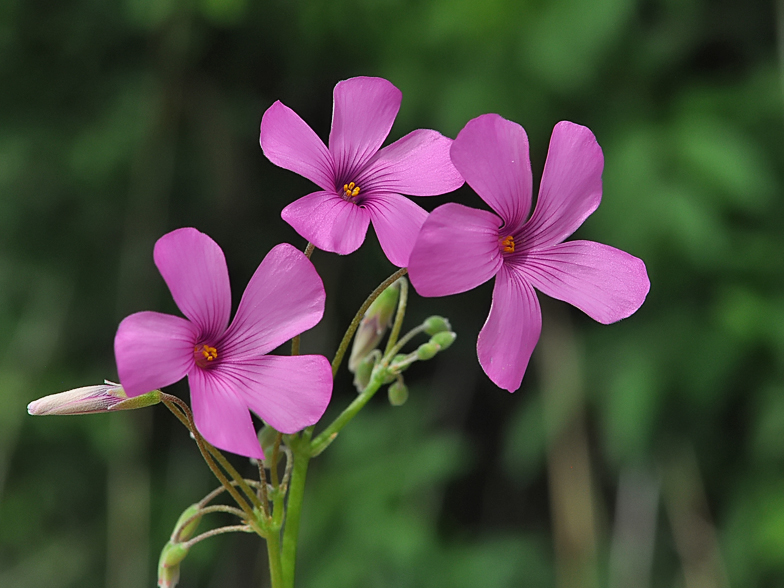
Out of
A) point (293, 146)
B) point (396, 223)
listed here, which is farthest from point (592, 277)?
point (293, 146)

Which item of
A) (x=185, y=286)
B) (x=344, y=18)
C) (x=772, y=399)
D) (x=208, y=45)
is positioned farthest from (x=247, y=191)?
(x=185, y=286)

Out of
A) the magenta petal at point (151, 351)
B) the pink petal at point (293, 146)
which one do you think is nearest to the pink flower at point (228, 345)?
the magenta petal at point (151, 351)

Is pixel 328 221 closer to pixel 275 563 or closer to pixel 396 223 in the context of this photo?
pixel 396 223

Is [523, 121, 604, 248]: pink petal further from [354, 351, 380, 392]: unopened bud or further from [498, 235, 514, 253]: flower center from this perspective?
[354, 351, 380, 392]: unopened bud

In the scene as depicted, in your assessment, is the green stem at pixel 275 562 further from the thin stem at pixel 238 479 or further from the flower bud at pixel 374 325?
the flower bud at pixel 374 325

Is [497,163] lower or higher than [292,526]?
higher

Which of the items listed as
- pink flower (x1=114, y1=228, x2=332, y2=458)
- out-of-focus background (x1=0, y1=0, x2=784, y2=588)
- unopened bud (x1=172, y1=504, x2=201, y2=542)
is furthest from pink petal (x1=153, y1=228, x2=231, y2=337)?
out-of-focus background (x1=0, y1=0, x2=784, y2=588)

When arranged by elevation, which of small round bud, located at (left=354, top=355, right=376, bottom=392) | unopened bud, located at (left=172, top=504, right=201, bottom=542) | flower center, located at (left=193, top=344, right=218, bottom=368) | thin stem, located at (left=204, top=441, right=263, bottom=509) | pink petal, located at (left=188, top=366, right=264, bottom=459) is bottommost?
unopened bud, located at (left=172, top=504, right=201, bottom=542)

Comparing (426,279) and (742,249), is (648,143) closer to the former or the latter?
(742,249)
